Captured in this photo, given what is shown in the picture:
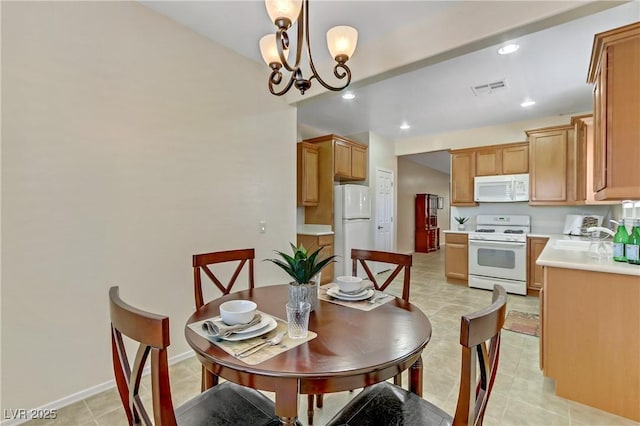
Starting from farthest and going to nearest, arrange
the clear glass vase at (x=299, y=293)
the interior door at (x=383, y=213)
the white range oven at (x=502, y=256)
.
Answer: the interior door at (x=383, y=213) < the white range oven at (x=502, y=256) < the clear glass vase at (x=299, y=293)

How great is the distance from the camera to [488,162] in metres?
4.82

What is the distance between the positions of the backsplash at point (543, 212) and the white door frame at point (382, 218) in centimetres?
139

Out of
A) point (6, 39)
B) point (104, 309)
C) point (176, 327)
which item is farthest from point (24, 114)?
point (176, 327)

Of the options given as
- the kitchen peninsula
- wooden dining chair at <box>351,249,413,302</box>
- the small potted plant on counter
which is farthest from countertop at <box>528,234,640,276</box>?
the small potted plant on counter

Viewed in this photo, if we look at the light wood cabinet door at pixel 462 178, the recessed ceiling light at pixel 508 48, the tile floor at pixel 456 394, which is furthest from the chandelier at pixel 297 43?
the light wood cabinet door at pixel 462 178

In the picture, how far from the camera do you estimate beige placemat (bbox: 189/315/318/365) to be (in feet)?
3.23

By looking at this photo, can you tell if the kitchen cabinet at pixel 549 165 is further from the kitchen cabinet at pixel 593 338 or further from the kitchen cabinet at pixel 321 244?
the kitchen cabinet at pixel 321 244

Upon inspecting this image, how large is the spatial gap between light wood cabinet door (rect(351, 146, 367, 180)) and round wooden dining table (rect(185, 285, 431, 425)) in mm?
3891

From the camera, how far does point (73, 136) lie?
1881 millimetres

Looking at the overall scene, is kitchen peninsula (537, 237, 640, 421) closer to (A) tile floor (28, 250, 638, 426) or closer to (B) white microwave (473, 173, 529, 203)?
(A) tile floor (28, 250, 638, 426)

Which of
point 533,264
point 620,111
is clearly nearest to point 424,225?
point 533,264

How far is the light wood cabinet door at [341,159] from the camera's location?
4.63 m

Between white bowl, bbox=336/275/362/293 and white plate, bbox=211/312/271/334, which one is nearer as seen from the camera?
white plate, bbox=211/312/271/334

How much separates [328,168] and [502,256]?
9.48 ft
